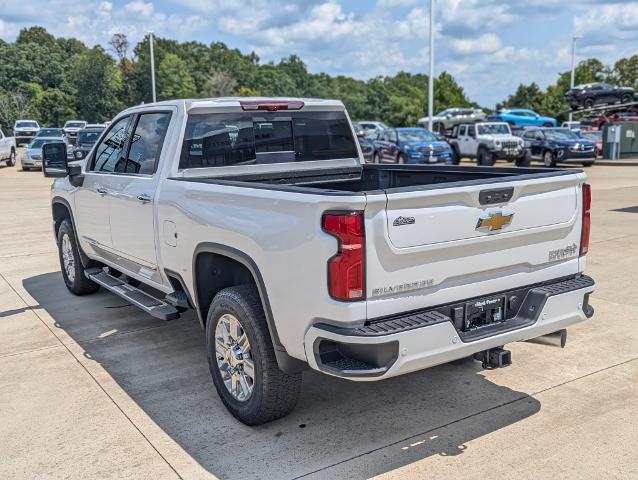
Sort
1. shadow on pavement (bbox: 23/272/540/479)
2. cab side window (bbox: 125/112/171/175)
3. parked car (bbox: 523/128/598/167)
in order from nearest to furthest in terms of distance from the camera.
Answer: shadow on pavement (bbox: 23/272/540/479)
cab side window (bbox: 125/112/171/175)
parked car (bbox: 523/128/598/167)

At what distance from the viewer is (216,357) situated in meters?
4.24

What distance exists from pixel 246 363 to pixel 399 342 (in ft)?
3.80

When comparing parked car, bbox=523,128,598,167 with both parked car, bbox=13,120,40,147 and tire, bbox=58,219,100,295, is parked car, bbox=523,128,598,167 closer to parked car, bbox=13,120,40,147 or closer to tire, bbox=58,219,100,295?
tire, bbox=58,219,100,295

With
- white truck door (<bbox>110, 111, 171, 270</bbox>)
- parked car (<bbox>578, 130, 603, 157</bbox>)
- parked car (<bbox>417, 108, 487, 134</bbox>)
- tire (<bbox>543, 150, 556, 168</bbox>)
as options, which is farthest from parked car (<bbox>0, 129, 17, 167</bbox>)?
parked car (<bbox>578, 130, 603, 157</bbox>)

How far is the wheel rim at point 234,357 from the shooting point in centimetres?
395

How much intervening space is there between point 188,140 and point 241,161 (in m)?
0.48

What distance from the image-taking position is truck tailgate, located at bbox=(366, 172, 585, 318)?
325 centimetres

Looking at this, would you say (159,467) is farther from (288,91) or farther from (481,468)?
(288,91)

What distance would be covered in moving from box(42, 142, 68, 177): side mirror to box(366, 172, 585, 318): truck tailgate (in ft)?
13.2

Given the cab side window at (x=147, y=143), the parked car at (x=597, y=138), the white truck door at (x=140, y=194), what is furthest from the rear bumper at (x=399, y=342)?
the parked car at (x=597, y=138)

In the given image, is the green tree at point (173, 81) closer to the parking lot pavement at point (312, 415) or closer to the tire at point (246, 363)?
the parking lot pavement at point (312, 415)

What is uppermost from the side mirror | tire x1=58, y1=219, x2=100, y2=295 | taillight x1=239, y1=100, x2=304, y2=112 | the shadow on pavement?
taillight x1=239, y1=100, x2=304, y2=112

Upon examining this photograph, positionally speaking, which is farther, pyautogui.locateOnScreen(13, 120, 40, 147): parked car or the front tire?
pyautogui.locateOnScreen(13, 120, 40, 147): parked car

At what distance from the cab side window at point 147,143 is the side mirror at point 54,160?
1.01 metres
